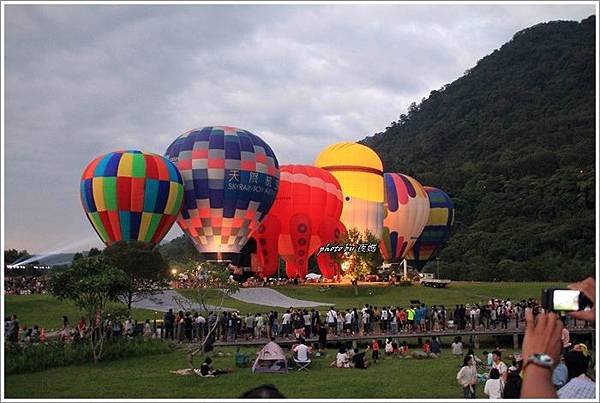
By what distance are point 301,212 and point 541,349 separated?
125 feet

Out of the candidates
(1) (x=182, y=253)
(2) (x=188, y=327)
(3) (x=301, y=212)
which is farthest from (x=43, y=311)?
(1) (x=182, y=253)

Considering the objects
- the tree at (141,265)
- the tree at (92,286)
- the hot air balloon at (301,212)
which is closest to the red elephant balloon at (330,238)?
the hot air balloon at (301,212)

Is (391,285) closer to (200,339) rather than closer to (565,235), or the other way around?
(200,339)

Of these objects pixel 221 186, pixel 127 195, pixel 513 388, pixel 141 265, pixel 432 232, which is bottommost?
pixel 513 388

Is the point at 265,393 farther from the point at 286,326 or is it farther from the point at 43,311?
the point at 43,311

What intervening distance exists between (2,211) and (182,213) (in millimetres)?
31255

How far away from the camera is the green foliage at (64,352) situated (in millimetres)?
13914

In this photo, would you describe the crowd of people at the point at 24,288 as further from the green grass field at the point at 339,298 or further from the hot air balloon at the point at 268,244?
the hot air balloon at the point at 268,244

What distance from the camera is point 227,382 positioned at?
12578 mm

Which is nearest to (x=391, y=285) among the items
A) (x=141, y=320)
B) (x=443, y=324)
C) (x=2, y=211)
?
(x=443, y=324)

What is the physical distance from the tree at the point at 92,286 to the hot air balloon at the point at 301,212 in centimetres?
2491

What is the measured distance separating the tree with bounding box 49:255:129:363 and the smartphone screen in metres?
13.5

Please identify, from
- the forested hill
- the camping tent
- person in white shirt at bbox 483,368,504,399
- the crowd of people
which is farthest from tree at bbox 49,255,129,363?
the forested hill

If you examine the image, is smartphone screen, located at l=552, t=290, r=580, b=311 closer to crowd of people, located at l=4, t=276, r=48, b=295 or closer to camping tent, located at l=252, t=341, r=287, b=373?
camping tent, located at l=252, t=341, r=287, b=373
